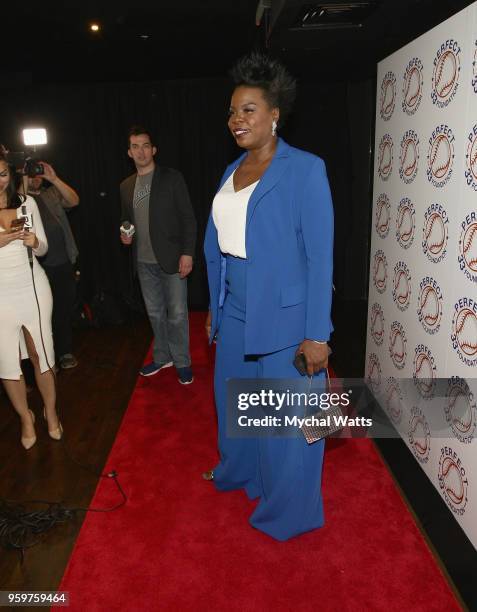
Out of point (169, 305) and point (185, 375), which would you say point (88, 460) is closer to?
point (185, 375)

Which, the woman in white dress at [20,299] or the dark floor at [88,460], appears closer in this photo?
the dark floor at [88,460]

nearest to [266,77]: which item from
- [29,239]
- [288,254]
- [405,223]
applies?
[288,254]

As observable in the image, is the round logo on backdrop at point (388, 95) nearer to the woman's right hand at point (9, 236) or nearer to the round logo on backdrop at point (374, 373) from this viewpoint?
the round logo on backdrop at point (374, 373)

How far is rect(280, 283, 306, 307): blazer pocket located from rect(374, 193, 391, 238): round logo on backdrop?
4.19 ft

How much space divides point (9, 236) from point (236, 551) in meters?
1.81

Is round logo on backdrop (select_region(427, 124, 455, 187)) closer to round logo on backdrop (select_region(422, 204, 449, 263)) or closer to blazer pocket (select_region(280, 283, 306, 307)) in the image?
round logo on backdrop (select_region(422, 204, 449, 263))

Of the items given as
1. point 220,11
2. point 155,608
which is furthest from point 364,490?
point 220,11

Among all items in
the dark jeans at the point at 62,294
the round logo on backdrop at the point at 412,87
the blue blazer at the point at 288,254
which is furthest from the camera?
the dark jeans at the point at 62,294

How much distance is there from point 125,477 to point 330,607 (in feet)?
4.15

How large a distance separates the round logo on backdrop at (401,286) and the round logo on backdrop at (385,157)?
1.81ft

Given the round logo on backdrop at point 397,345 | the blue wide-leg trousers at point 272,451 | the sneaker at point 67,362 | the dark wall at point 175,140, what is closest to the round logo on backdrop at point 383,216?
the round logo on backdrop at point 397,345

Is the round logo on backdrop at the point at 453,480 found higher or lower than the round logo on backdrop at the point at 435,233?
lower

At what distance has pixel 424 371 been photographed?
8.33 feet

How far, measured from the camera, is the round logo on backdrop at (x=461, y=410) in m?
2.05
